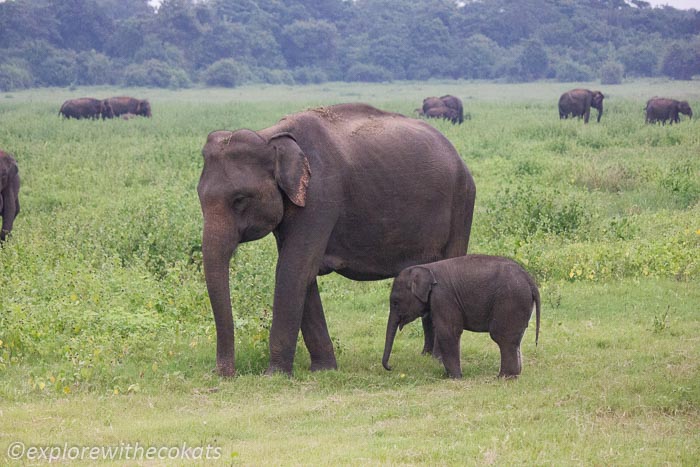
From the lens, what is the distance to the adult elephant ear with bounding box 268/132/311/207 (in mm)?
8211

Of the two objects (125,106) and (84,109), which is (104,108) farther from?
(125,106)

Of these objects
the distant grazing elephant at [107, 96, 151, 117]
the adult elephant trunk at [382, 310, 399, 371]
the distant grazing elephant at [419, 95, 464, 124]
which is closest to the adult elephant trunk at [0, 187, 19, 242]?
the adult elephant trunk at [382, 310, 399, 371]

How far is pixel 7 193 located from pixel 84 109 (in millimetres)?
26237

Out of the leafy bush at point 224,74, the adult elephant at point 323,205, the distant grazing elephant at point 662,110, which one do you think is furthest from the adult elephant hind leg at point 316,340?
the leafy bush at point 224,74

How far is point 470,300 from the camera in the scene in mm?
8289

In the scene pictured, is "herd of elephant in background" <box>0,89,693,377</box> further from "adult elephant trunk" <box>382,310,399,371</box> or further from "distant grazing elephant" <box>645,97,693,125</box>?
"distant grazing elephant" <box>645,97,693,125</box>

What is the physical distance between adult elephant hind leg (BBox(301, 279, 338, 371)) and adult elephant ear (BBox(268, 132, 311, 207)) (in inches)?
36.5

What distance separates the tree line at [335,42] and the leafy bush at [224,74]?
64mm

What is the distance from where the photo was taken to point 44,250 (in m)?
13.2

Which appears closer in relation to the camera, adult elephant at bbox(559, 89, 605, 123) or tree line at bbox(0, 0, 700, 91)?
adult elephant at bbox(559, 89, 605, 123)

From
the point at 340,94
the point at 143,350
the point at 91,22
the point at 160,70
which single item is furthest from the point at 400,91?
the point at 143,350

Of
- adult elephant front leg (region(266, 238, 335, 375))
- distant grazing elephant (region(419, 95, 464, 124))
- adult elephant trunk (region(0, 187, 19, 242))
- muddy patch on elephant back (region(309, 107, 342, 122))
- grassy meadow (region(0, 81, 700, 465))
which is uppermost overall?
muddy patch on elephant back (region(309, 107, 342, 122))

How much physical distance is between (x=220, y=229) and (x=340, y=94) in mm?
55389

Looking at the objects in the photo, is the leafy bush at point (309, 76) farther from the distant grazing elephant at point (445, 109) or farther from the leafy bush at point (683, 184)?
the leafy bush at point (683, 184)
